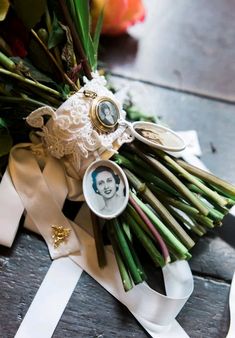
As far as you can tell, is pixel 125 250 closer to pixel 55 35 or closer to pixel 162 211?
pixel 162 211

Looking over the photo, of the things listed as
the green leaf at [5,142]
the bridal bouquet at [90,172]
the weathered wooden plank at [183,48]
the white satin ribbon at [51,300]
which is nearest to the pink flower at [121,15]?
the weathered wooden plank at [183,48]

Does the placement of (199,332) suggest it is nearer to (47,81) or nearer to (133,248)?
(133,248)

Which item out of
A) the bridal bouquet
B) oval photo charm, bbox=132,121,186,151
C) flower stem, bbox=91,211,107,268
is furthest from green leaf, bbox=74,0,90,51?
flower stem, bbox=91,211,107,268

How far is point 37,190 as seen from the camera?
0.74 metres

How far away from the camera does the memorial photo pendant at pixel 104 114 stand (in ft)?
2.30

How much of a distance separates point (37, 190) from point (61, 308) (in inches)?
6.1

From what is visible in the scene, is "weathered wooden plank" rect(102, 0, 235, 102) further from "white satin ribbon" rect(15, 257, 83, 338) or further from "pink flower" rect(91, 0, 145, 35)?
"white satin ribbon" rect(15, 257, 83, 338)

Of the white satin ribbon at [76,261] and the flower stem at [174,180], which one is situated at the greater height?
the flower stem at [174,180]

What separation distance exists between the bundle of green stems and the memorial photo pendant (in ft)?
0.15

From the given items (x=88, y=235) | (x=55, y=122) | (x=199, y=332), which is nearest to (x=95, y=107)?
(x=55, y=122)

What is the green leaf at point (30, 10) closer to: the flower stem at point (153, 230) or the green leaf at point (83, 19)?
the green leaf at point (83, 19)

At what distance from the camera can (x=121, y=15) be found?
99 cm

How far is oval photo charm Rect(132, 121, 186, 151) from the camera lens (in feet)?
2.37

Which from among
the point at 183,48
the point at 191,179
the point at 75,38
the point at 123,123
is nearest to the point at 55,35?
the point at 75,38
